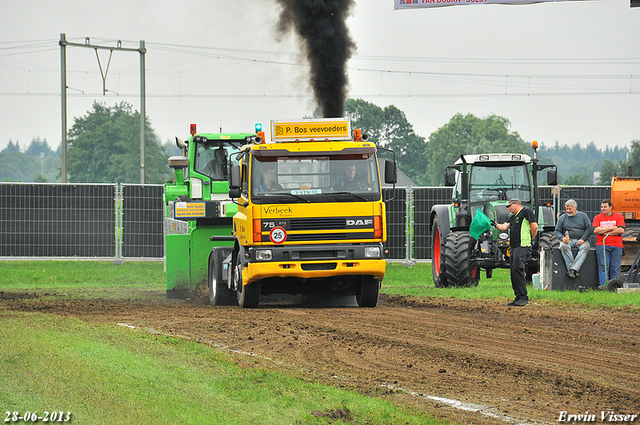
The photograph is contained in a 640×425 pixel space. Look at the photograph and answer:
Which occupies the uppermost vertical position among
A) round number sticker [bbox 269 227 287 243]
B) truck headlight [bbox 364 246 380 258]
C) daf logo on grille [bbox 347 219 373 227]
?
daf logo on grille [bbox 347 219 373 227]

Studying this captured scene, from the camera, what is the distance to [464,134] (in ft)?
392

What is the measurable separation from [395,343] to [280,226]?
397cm

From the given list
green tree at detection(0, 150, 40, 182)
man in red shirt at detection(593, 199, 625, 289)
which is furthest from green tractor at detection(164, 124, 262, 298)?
green tree at detection(0, 150, 40, 182)

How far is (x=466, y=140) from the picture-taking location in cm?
11831

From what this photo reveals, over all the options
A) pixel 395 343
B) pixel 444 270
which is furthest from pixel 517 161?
pixel 395 343

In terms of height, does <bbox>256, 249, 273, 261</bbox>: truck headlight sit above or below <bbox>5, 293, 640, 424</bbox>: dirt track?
above

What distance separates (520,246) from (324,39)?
30.1 ft

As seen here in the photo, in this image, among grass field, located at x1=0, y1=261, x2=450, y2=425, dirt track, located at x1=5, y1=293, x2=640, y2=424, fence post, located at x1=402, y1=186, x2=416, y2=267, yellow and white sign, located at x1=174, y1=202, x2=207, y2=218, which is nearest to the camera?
Result: grass field, located at x1=0, y1=261, x2=450, y2=425

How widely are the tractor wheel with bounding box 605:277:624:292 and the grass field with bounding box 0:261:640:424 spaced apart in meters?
9.89

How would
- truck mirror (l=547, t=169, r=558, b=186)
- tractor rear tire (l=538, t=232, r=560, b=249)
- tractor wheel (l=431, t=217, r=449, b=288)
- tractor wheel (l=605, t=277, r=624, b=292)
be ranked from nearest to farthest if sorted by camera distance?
tractor wheel (l=605, t=277, r=624, b=292), truck mirror (l=547, t=169, r=558, b=186), tractor rear tire (l=538, t=232, r=560, b=249), tractor wheel (l=431, t=217, r=449, b=288)

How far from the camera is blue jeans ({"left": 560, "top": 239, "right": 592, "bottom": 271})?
57.8 ft

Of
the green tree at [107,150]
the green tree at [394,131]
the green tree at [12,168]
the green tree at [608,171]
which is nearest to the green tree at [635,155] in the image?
the green tree at [608,171]

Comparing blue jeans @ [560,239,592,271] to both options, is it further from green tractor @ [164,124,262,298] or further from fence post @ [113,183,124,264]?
fence post @ [113,183,124,264]

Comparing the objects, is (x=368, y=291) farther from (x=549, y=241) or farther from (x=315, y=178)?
(x=549, y=241)
